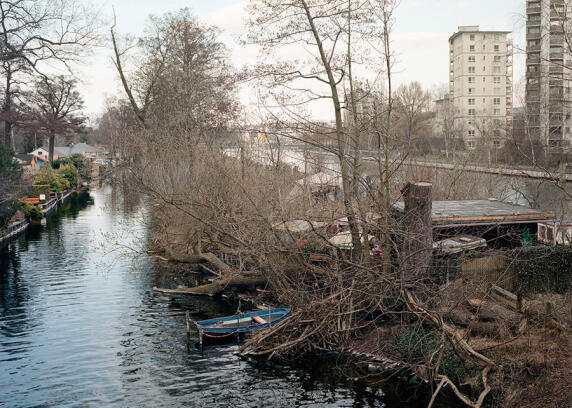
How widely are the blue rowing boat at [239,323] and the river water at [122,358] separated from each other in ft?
1.88

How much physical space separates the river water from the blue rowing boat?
572mm

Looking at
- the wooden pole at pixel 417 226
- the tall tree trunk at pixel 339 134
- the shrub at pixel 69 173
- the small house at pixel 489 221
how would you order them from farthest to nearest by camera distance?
the shrub at pixel 69 173, the small house at pixel 489 221, the tall tree trunk at pixel 339 134, the wooden pole at pixel 417 226

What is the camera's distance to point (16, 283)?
25.0 meters

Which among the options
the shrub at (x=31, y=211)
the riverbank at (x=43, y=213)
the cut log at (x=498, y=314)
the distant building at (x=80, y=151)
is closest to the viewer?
the cut log at (x=498, y=314)

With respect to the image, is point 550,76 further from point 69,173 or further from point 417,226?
point 69,173

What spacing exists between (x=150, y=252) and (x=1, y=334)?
363 inches

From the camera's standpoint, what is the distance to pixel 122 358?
16.5 meters

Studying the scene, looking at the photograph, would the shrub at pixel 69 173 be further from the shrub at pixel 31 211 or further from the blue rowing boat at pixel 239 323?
the blue rowing boat at pixel 239 323

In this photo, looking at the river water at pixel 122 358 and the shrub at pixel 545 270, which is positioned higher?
the shrub at pixel 545 270

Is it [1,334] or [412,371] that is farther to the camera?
[1,334]

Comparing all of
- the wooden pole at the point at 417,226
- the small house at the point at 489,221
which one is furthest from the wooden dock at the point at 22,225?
the wooden pole at the point at 417,226

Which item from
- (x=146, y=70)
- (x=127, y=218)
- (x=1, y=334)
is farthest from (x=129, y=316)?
(x=146, y=70)

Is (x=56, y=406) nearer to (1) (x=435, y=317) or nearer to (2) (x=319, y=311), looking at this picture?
(2) (x=319, y=311)

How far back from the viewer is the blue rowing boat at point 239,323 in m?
17.5
